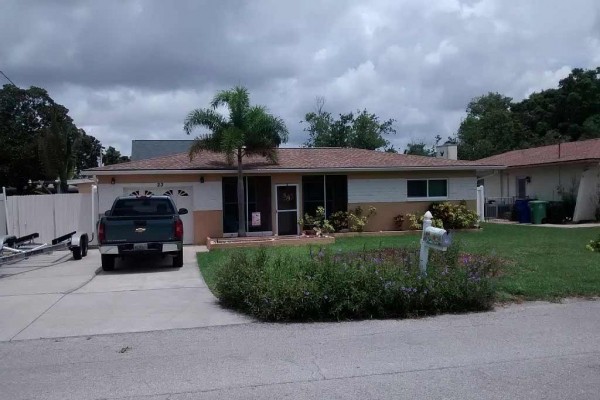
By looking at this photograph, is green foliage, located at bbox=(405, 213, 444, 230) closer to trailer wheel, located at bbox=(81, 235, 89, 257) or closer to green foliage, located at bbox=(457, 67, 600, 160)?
trailer wheel, located at bbox=(81, 235, 89, 257)

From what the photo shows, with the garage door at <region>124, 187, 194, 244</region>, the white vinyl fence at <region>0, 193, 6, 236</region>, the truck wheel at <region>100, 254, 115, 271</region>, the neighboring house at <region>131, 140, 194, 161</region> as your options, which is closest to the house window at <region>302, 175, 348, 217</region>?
the garage door at <region>124, 187, 194, 244</region>

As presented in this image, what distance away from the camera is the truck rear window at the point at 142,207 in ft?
48.8

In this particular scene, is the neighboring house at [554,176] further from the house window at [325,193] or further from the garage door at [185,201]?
the garage door at [185,201]

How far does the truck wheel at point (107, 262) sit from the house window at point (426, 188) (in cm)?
1217

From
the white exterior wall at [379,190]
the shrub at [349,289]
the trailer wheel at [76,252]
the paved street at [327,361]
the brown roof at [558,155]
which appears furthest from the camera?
the brown roof at [558,155]

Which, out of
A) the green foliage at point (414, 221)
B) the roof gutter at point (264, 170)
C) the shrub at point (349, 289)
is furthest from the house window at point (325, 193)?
the shrub at point (349, 289)

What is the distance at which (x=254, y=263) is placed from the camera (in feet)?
32.3

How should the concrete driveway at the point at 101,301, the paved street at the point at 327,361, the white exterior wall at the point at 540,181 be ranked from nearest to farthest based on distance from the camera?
the paved street at the point at 327,361 → the concrete driveway at the point at 101,301 → the white exterior wall at the point at 540,181

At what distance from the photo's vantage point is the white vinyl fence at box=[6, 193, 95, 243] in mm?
19438

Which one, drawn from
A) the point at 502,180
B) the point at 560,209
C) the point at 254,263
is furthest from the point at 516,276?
the point at 502,180

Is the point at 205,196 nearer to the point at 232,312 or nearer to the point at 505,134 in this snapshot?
the point at 232,312

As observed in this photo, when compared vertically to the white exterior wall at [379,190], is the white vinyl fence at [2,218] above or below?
below

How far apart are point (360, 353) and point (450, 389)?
4.79 ft

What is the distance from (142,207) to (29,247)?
9.89 ft
